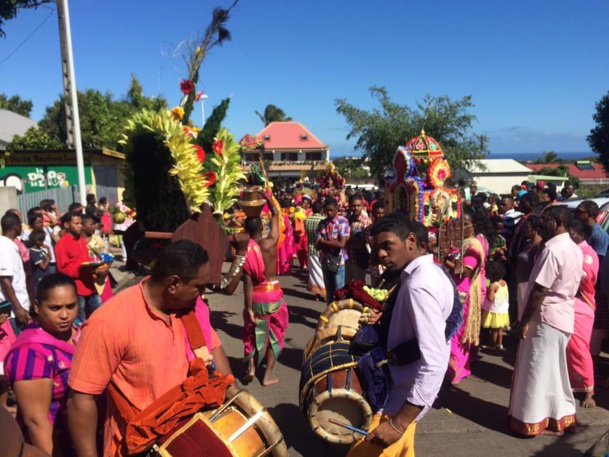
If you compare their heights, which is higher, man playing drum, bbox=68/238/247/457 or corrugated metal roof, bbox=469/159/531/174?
corrugated metal roof, bbox=469/159/531/174

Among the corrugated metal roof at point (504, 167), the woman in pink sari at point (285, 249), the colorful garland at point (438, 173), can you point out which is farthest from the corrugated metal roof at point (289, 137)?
the colorful garland at point (438, 173)

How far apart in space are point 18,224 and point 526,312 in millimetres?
5597

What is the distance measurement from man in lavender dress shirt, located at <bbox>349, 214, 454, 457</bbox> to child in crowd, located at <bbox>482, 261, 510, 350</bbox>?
3.78 metres

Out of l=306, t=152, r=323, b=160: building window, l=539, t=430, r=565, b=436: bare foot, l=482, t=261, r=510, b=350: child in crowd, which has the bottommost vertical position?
l=539, t=430, r=565, b=436: bare foot

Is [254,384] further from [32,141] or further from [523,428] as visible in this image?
[32,141]

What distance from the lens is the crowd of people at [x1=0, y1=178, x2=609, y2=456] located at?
6.86 feet

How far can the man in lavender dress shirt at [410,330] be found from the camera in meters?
2.36

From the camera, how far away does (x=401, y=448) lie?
2705mm

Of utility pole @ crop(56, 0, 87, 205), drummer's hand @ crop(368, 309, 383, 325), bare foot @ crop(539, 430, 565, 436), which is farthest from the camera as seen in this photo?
utility pole @ crop(56, 0, 87, 205)

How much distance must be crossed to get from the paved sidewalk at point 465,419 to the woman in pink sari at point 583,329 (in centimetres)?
26

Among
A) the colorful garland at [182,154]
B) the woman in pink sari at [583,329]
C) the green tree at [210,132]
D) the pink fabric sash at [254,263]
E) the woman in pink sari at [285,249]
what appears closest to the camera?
the colorful garland at [182,154]

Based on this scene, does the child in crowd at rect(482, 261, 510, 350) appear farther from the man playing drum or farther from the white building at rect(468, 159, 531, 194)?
the white building at rect(468, 159, 531, 194)

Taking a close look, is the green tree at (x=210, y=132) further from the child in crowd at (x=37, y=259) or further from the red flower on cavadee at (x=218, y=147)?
the child in crowd at (x=37, y=259)

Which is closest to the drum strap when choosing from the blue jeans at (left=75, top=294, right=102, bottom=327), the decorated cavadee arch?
the blue jeans at (left=75, top=294, right=102, bottom=327)
